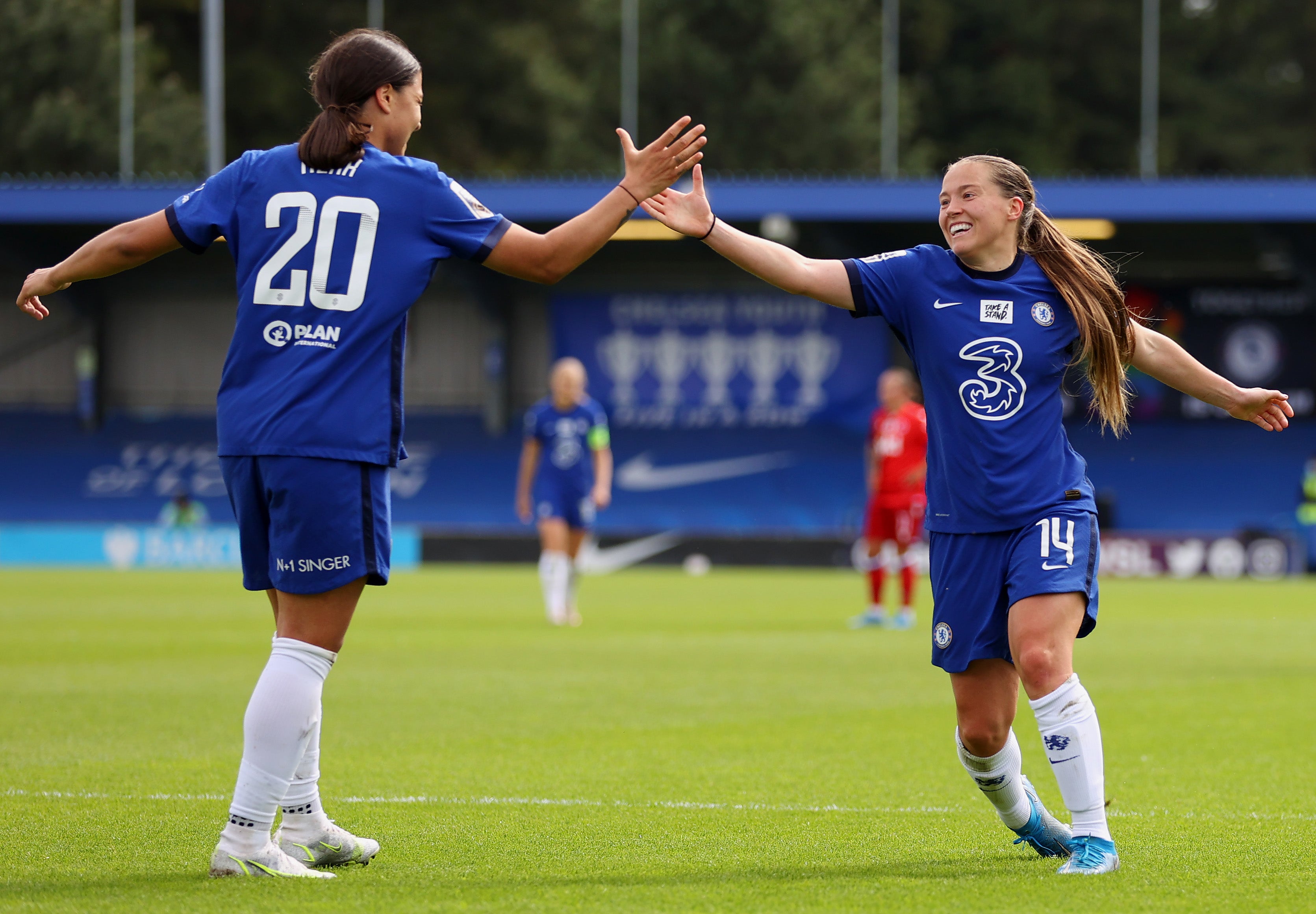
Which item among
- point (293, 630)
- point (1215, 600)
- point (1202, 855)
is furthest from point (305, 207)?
point (1215, 600)

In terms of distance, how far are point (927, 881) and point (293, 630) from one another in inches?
70.5

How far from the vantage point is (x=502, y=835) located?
524cm

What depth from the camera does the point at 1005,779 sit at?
4762 millimetres

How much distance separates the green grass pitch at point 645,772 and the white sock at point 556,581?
526 millimetres

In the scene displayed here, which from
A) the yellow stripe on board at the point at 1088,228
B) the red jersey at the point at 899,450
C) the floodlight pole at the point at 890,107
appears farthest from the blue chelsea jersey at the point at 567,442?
the floodlight pole at the point at 890,107

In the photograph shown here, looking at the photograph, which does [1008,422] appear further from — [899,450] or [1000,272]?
[899,450]

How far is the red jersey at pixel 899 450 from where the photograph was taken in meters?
14.8

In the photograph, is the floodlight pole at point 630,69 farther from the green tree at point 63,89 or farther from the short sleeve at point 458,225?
the short sleeve at point 458,225

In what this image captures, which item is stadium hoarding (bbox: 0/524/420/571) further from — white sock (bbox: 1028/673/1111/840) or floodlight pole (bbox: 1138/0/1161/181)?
white sock (bbox: 1028/673/1111/840)

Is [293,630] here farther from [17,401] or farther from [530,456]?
[17,401]

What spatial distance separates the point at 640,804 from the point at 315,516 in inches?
82.5

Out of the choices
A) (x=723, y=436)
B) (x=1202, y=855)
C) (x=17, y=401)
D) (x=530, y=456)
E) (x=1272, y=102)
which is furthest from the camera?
(x=1272, y=102)

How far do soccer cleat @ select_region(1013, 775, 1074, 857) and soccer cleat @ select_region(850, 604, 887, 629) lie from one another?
9822mm

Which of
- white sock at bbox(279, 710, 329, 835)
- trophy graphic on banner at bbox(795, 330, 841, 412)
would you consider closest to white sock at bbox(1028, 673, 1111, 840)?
white sock at bbox(279, 710, 329, 835)
